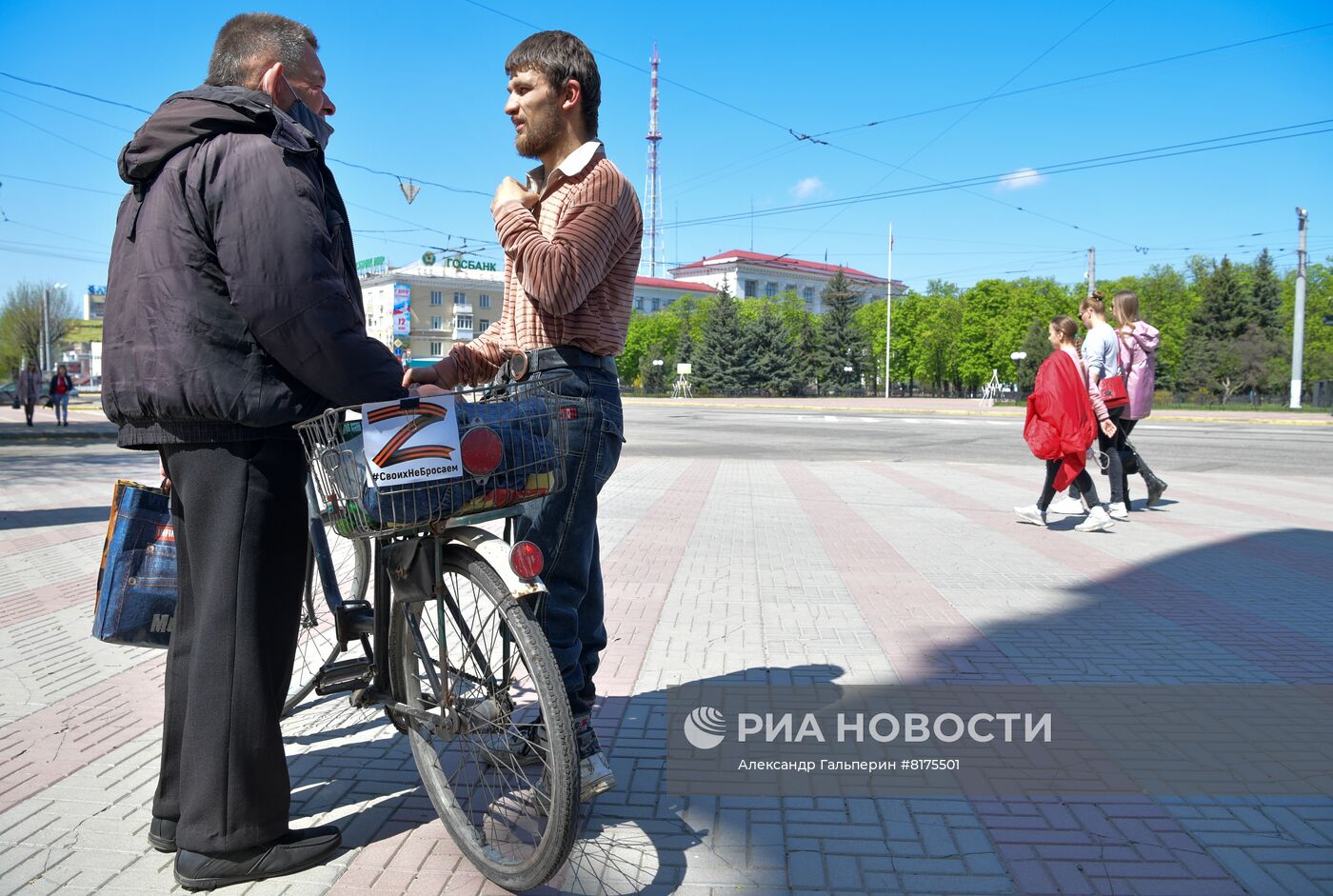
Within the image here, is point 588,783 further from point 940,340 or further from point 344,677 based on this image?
point 940,340

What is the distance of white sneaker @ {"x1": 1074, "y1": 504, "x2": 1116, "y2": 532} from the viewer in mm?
7777

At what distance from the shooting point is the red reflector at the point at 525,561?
229 cm

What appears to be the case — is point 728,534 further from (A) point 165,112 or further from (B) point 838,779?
(A) point 165,112

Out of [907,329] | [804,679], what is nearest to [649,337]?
[907,329]

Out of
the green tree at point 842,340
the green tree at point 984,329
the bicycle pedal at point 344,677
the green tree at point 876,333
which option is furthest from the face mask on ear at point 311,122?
the green tree at point 984,329

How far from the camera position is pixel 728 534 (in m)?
7.56

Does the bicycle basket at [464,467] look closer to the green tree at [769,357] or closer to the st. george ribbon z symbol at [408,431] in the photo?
the st. george ribbon z symbol at [408,431]

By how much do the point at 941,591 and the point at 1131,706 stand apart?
1.96 m

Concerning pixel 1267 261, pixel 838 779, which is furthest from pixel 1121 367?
pixel 1267 261

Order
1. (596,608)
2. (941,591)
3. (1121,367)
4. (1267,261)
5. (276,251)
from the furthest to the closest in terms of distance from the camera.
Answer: (1267,261) → (1121,367) → (941,591) → (596,608) → (276,251)

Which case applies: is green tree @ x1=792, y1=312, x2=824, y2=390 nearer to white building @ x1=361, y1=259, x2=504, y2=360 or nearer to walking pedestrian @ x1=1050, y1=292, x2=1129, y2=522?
white building @ x1=361, y1=259, x2=504, y2=360

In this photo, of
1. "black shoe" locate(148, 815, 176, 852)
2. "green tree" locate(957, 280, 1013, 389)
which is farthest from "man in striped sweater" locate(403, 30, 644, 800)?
"green tree" locate(957, 280, 1013, 389)

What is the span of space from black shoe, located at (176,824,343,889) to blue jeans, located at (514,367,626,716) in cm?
71

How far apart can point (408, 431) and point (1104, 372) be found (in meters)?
7.54
